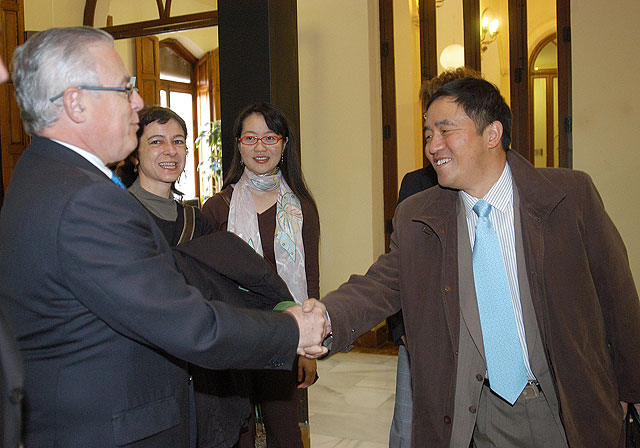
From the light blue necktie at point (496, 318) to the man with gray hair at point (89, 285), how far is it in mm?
746

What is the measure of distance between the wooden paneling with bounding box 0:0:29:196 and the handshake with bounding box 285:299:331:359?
540 cm

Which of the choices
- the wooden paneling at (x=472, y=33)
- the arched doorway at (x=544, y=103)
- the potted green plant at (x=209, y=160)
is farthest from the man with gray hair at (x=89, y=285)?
the potted green plant at (x=209, y=160)

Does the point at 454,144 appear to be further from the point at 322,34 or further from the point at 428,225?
the point at 322,34

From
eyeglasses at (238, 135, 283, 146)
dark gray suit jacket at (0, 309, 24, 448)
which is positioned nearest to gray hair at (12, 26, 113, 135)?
dark gray suit jacket at (0, 309, 24, 448)

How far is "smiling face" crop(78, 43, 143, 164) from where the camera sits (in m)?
1.53

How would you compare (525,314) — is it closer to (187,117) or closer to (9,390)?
(9,390)

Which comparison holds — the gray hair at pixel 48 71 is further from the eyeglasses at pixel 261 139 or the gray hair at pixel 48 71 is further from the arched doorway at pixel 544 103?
the arched doorway at pixel 544 103

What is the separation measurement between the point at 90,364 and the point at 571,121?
4.39 meters

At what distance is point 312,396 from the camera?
4.65 metres

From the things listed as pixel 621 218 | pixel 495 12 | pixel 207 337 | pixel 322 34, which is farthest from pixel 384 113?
pixel 207 337

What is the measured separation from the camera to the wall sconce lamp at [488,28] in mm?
5285

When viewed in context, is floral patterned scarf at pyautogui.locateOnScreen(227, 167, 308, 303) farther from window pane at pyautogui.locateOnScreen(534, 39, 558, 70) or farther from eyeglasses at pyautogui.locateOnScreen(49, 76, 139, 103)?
window pane at pyautogui.locateOnScreen(534, 39, 558, 70)

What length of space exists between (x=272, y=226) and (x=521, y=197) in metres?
1.33

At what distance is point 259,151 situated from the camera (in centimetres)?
306
